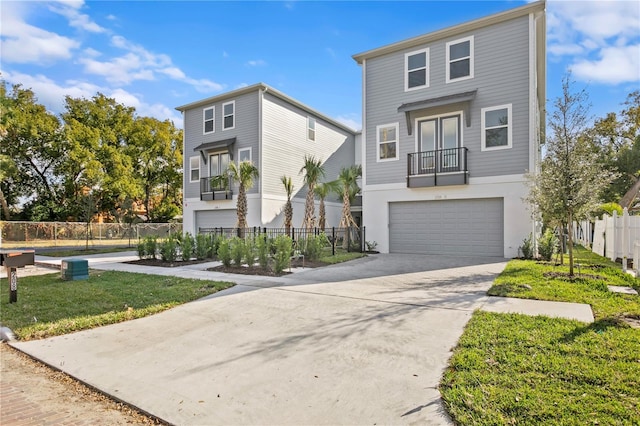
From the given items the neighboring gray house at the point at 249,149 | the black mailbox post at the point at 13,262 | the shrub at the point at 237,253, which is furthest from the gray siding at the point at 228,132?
the black mailbox post at the point at 13,262

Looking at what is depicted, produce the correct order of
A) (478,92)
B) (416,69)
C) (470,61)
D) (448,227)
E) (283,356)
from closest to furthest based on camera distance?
(283,356), (478,92), (470,61), (448,227), (416,69)

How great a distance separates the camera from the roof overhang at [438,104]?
43.3 feet

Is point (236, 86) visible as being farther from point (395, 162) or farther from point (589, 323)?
point (589, 323)

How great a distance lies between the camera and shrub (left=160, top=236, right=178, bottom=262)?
1219 cm

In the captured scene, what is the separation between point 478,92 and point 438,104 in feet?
4.88

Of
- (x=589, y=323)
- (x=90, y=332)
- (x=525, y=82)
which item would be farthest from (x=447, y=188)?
(x=90, y=332)

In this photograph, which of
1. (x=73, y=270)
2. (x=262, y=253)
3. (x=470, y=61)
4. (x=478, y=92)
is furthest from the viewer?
(x=470, y=61)

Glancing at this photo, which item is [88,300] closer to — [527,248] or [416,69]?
[527,248]

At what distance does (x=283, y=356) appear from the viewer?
4.08m

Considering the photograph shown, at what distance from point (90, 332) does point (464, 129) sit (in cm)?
1319

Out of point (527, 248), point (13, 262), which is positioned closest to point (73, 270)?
point (13, 262)

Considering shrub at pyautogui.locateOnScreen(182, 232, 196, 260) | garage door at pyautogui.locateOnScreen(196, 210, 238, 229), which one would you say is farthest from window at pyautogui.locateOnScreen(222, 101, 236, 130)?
shrub at pyautogui.locateOnScreen(182, 232, 196, 260)

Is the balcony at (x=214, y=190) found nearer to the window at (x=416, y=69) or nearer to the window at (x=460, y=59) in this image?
the window at (x=416, y=69)

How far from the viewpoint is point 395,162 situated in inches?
585
